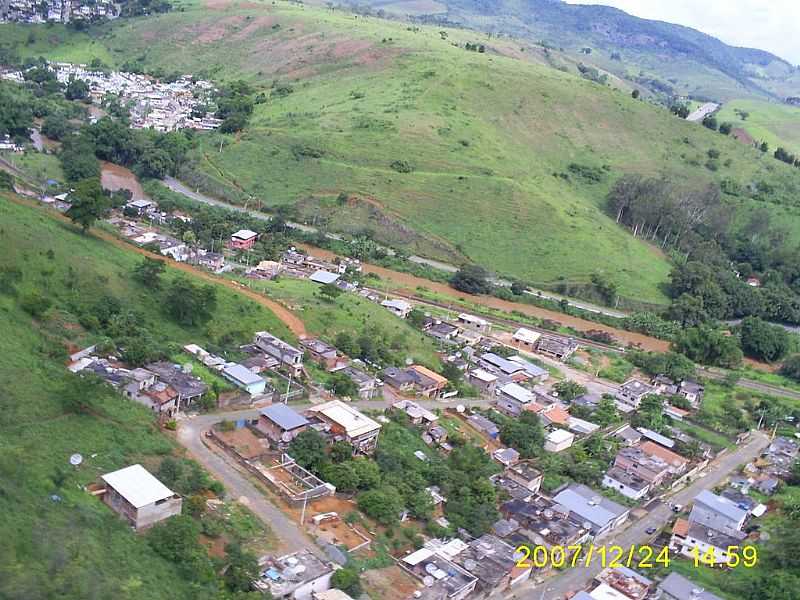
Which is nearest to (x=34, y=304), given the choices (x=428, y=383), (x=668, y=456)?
(x=428, y=383)

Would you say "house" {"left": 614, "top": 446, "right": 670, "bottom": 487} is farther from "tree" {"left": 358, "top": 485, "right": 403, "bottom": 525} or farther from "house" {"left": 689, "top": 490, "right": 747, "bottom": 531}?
"tree" {"left": 358, "top": 485, "right": 403, "bottom": 525}

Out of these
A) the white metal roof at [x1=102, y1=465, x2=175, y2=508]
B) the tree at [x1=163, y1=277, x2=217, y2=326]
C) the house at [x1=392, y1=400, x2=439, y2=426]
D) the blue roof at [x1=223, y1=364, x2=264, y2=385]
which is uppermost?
the tree at [x1=163, y1=277, x2=217, y2=326]

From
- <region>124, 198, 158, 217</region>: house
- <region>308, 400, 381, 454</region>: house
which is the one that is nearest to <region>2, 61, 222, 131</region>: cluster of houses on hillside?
<region>124, 198, 158, 217</region>: house

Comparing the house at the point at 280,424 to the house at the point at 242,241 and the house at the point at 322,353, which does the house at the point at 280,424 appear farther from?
the house at the point at 242,241

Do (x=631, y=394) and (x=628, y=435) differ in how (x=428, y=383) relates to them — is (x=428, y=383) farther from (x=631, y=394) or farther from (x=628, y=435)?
(x=631, y=394)

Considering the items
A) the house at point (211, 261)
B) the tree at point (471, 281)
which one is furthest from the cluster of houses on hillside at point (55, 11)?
the tree at point (471, 281)

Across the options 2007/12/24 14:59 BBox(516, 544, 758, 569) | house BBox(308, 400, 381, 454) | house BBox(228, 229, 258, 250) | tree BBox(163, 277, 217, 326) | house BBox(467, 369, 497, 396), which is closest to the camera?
2007/12/24 14:59 BBox(516, 544, 758, 569)
